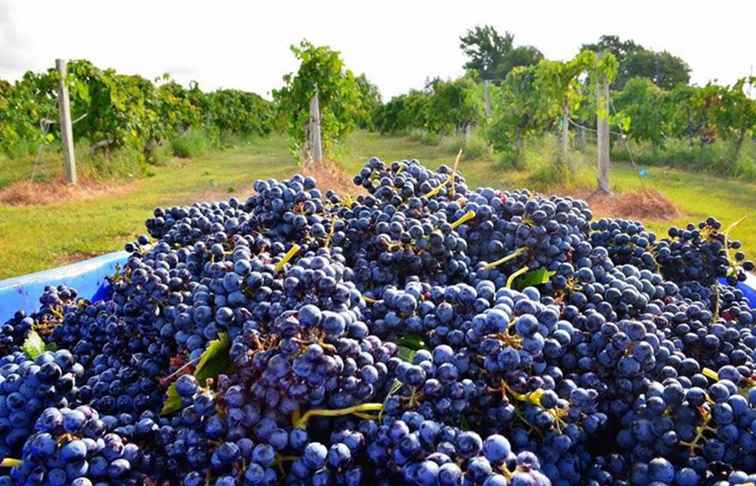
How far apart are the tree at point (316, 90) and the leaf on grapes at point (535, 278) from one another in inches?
447

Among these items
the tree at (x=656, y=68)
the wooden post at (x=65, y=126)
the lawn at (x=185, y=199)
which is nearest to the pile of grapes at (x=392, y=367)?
the lawn at (x=185, y=199)

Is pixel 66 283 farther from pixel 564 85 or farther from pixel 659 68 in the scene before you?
pixel 659 68

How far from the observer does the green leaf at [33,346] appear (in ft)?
5.05

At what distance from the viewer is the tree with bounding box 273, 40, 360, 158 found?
12.3 metres

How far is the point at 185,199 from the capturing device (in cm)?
1130

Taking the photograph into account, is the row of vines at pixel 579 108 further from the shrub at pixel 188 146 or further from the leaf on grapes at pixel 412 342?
the leaf on grapes at pixel 412 342

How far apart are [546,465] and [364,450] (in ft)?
1.03

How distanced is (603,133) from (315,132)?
17.4ft

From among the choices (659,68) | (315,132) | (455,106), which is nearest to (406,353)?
(315,132)

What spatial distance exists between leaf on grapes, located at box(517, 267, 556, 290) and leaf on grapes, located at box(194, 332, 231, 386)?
717mm

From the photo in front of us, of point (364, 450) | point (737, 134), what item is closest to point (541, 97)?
point (737, 134)

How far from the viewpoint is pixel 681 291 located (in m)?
1.67

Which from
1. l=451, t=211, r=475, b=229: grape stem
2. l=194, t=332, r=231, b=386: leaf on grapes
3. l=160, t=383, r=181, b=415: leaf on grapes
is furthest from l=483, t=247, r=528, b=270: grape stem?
l=160, t=383, r=181, b=415: leaf on grapes

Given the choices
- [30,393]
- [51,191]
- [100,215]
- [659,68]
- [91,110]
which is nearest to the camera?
[30,393]
